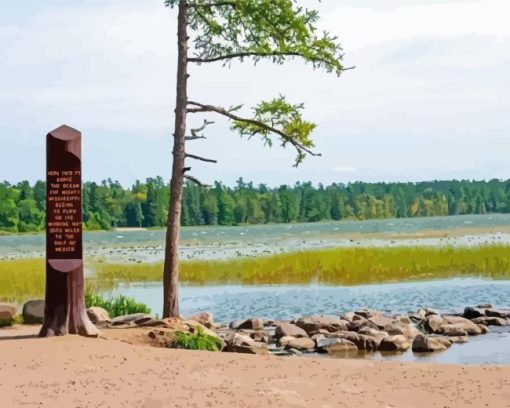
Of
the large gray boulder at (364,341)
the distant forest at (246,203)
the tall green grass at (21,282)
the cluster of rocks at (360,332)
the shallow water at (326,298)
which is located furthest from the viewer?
the distant forest at (246,203)

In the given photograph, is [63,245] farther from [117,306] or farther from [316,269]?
[316,269]

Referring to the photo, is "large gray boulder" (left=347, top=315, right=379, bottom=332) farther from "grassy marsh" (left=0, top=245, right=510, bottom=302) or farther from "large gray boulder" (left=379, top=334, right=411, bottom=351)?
"grassy marsh" (left=0, top=245, right=510, bottom=302)

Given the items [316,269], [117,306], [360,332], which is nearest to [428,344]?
[360,332]

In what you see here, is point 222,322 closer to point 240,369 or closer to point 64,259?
point 64,259

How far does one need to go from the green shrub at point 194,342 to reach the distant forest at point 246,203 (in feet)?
316

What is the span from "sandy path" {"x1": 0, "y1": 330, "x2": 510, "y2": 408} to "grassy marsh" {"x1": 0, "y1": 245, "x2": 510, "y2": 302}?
19.6 meters

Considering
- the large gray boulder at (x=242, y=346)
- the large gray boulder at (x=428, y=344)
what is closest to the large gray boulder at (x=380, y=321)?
the large gray boulder at (x=428, y=344)

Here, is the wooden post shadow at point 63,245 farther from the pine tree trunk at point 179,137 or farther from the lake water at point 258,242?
the lake water at point 258,242

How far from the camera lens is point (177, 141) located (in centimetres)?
2294

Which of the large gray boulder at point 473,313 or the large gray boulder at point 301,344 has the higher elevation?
the large gray boulder at point 473,313

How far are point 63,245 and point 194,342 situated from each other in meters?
2.98

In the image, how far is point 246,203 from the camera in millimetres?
132375

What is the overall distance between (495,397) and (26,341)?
8.07 metres

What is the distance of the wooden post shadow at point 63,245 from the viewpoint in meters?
19.0
